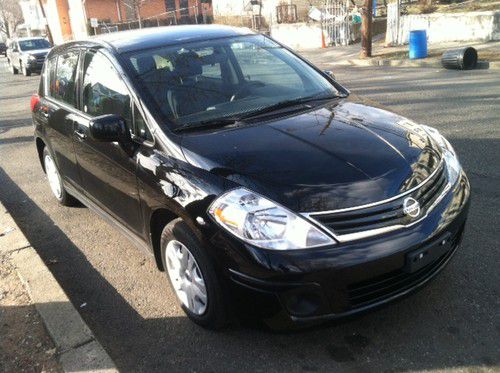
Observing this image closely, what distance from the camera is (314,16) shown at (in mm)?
23969

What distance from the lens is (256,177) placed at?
2689mm

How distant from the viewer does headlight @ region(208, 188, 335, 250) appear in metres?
2.48

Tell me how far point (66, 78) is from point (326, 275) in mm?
3304

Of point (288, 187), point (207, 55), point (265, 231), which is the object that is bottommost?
point (265, 231)

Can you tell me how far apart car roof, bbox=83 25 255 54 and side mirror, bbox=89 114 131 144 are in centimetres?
71

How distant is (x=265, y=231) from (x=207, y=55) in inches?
74.3

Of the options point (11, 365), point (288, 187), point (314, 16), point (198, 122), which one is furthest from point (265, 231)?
point (314, 16)

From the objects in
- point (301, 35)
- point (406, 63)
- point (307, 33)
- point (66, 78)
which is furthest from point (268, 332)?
point (301, 35)

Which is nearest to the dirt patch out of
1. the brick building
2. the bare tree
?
the brick building

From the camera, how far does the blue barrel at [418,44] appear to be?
14.4m

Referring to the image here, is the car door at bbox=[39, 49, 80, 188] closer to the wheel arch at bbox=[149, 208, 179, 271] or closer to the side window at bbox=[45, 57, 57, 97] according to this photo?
the side window at bbox=[45, 57, 57, 97]

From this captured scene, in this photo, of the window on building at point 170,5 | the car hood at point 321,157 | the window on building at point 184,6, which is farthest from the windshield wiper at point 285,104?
the window on building at point 170,5

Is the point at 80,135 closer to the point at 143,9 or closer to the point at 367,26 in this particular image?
the point at 367,26

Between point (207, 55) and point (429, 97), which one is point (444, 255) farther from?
point (429, 97)
